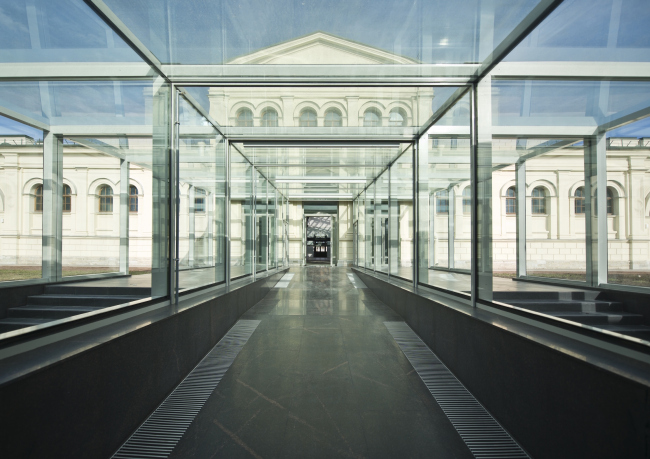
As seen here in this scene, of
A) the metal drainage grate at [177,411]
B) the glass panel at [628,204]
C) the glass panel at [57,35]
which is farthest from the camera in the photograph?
the glass panel at [628,204]

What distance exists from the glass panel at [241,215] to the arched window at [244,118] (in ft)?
4.81

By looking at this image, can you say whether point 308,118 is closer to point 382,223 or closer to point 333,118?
point 333,118

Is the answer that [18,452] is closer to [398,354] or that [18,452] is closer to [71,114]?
[398,354]

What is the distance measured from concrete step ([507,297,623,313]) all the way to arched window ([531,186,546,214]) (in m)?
12.8

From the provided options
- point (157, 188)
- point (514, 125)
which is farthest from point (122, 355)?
point (514, 125)

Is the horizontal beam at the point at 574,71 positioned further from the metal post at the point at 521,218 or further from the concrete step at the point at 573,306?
the metal post at the point at 521,218

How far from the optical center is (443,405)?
3.03 meters

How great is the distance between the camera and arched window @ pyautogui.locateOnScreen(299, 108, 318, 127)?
21.5 feet

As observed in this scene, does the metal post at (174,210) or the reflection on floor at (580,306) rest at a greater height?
the metal post at (174,210)

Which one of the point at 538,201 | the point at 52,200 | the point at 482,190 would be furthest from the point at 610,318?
the point at 538,201

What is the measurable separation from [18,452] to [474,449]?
8.12 ft

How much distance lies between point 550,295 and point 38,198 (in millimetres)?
9795

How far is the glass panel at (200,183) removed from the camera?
5.28 meters

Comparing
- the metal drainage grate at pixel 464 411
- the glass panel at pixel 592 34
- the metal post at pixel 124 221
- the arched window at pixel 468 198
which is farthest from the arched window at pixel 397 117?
the metal post at pixel 124 221
